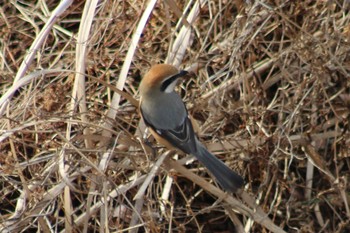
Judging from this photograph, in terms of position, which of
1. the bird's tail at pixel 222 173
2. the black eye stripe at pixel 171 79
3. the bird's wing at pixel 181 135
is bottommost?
the bird's tail at pixel 222 173

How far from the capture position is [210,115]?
4.59 metres

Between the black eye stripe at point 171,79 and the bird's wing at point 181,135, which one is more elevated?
the black eye stripe at point 171,79

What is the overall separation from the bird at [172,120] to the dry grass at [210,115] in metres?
0.10

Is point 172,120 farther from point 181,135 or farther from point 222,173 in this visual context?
point 222,173

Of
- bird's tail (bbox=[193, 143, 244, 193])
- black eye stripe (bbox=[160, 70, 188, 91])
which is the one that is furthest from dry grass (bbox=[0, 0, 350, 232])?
black eye stripe (bbox=[160, 70, 188, 91])

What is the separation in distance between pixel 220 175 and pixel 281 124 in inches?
21.3

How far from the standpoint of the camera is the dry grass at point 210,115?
4.27 metres

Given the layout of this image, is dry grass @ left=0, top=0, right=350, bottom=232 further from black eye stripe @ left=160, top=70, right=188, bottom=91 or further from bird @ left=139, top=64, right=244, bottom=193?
black eye stripe @ left=160, top=70, right=188, bottom=91

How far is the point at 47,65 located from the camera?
16.5 feet

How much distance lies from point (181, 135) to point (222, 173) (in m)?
0.30

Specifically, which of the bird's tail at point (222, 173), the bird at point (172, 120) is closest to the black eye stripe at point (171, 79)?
the bird at point (172, 120)

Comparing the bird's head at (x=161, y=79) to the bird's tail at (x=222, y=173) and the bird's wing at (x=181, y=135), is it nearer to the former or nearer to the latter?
the bird's wing at (x=181, y=135)

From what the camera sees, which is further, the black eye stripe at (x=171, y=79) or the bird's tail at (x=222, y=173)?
the black eye stripe at (x=171, y=79)

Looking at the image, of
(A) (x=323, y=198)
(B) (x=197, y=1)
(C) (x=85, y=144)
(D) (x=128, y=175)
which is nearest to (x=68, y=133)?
(C) (x=85, y=144)
